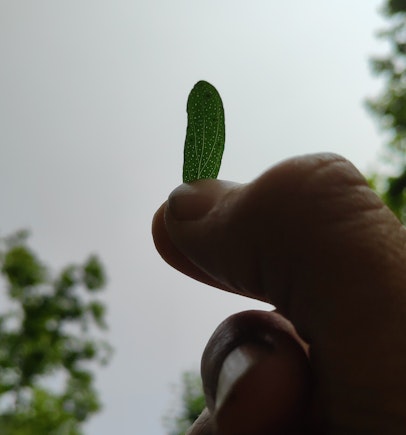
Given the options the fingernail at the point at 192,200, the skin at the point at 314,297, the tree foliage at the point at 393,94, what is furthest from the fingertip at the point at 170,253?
the tree foliage at the point at 393,94

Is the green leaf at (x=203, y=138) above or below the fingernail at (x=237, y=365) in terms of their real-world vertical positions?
above

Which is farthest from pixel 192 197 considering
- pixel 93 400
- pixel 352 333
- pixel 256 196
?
pixel 93 400

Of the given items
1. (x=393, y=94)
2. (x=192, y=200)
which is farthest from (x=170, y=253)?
(x=393, y=94)

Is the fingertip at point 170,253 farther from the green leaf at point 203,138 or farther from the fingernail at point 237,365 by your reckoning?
the fingernail at point 237,365

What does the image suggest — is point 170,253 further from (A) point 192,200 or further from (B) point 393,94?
(B) point 393,94

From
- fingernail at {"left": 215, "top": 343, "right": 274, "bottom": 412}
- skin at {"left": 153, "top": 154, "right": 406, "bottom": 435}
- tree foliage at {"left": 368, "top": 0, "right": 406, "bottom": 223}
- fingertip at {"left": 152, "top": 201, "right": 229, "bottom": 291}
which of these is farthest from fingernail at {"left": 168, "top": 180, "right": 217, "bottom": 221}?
tree foliage at {"left": 368, "top": 0, "right": 406, "bottom": 223}
